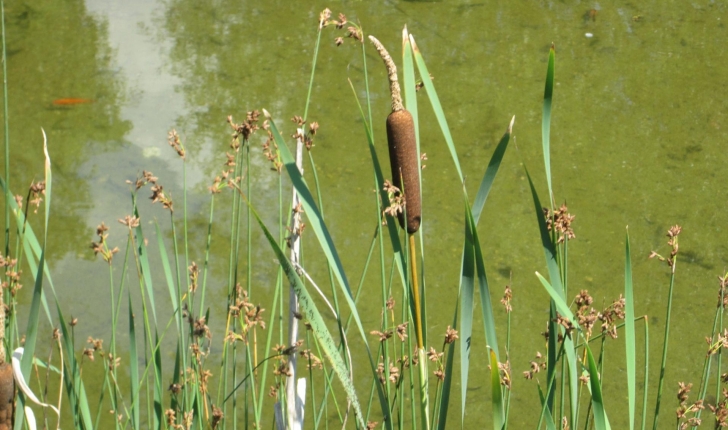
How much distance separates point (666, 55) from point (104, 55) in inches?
83.2

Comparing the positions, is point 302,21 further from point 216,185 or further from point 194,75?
point 216,185

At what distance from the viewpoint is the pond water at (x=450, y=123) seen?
2258 mm

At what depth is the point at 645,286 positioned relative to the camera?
2.25 metres

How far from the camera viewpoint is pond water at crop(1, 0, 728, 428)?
226 centimetres

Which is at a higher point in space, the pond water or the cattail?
the pond water

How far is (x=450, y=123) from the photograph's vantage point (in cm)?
279

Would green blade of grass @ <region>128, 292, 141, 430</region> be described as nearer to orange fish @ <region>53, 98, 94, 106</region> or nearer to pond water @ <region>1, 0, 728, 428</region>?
pond water @ <region>1, 0, 728, 428</region>

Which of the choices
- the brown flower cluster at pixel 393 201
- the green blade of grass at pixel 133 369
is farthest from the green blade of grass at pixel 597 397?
the green blade of grass at pixel 133 369

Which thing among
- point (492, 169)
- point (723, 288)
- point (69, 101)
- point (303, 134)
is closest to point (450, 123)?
point (69, 101)

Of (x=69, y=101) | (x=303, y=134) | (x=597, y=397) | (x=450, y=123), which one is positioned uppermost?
(x=69, y=101)

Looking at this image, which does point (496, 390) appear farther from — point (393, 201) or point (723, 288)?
point (723, 288)

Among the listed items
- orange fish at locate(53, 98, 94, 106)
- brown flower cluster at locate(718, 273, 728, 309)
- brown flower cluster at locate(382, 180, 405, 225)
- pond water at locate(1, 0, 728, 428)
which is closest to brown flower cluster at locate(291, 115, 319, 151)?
brown flower cluster at locate(382, 180, 405, 225)

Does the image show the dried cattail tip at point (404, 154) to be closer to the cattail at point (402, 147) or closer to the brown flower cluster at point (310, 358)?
the cattail at point (402, 147)

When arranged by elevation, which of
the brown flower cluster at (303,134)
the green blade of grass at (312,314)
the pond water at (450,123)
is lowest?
the green blade of grass at (312,314)
